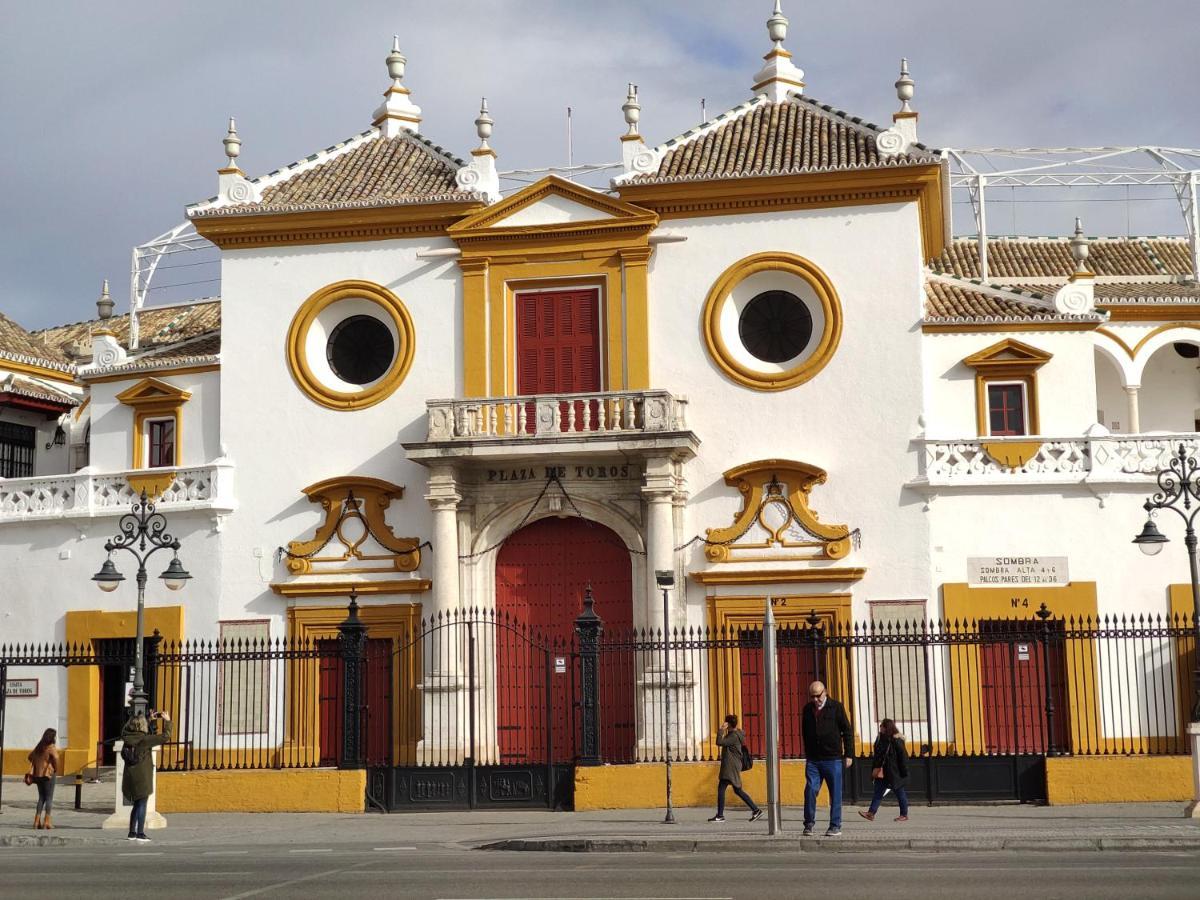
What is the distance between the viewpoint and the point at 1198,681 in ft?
64.8

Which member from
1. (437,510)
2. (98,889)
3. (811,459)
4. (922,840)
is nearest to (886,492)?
(811,459)

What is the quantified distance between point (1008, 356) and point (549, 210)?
8846mm

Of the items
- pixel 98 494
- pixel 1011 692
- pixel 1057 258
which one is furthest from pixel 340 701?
pixel 1057 258

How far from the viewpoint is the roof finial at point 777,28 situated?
3200cm

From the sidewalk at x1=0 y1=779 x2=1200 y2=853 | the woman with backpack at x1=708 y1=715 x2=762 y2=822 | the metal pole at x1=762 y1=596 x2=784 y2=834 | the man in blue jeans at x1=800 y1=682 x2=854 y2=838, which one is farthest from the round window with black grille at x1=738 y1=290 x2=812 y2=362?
the man in blue jeans at x1=800 y1=682 x2=854 y2=838

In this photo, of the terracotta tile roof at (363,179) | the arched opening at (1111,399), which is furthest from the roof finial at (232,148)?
the arched opening at (1111,399)

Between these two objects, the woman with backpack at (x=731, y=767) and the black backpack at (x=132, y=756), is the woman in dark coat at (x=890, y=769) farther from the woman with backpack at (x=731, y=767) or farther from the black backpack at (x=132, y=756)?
the black backpack at (x=132, y=756)

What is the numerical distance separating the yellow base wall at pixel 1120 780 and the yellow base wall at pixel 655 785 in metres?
3.32

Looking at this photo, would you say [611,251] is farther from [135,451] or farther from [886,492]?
[135,451]

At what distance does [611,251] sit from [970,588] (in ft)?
29.2

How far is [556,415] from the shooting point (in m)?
27.9

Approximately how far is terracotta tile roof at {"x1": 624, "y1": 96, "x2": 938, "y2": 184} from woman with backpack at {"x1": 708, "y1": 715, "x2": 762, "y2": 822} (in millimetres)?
11460

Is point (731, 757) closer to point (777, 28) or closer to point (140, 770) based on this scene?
point (140, 770)

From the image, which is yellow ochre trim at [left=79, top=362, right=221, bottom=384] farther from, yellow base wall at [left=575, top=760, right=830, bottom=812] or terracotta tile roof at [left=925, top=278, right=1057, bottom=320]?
terracotta tile roof at [left=925, top=278, right=1057, bottom=320]
